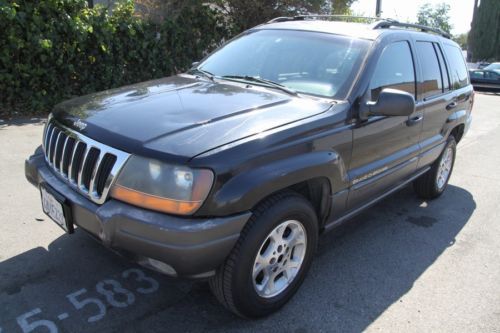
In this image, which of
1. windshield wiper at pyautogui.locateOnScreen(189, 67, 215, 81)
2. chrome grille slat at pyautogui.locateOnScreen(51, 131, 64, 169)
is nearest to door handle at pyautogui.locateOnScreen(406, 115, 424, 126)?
windshield wiper at pyautogui.locateOnScreen(189, 67, 215, 81)

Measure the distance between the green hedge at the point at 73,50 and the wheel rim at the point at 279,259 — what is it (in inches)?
237

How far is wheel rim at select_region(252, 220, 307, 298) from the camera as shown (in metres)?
2.78

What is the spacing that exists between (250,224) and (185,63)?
26.9 ft

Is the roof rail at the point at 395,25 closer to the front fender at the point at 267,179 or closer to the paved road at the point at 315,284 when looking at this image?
the front fender at the point at 267,179

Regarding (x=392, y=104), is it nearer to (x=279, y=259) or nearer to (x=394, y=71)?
(x=394, y=71)

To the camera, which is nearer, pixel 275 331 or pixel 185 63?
pixel 275 331

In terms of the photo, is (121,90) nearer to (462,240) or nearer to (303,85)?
(303,85)

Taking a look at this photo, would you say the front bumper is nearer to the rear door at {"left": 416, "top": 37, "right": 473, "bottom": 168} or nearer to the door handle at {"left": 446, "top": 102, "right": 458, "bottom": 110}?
the rear door at {"left": 416, "top": 37, "right": 473, "bottom": 168}

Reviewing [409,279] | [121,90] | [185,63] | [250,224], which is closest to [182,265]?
[250,224]

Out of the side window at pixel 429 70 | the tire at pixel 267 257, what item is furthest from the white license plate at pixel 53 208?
the side window at pixel 429 70

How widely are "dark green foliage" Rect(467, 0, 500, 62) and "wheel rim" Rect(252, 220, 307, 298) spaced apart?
146ft

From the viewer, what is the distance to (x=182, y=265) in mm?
2352

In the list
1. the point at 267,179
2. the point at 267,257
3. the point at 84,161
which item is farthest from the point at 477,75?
the point at 84,161

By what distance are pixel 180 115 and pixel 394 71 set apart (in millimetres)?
1965
